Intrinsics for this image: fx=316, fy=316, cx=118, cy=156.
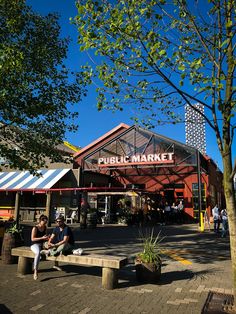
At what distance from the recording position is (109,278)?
6656 millimetres

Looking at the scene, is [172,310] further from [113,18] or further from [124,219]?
[124,219]

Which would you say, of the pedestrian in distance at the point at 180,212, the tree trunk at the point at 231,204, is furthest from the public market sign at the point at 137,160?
the tree trunk at the point at 231,204

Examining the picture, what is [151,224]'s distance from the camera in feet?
81.7

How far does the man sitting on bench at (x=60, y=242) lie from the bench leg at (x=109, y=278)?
4.03 ft

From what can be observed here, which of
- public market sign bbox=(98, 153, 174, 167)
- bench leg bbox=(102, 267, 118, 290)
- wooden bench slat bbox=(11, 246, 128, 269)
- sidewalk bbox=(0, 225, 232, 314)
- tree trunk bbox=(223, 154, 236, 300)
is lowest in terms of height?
sidewalk bbox=(0, 225, 232, 314)

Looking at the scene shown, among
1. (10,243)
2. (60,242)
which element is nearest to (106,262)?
(60,242)

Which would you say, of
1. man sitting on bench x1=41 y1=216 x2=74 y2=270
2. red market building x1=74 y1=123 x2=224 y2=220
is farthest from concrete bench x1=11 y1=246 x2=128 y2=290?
red market building x1=74 y1=123 x2=224 y2=220

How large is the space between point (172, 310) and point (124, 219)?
1881 centimetres

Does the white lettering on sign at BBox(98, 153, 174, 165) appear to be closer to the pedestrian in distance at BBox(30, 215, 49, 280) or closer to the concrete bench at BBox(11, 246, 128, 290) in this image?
the pedestrian in distance at BBox(30, 215, 49, 280)

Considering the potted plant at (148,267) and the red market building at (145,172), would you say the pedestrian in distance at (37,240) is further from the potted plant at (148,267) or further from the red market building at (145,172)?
the red market building at (145,172)

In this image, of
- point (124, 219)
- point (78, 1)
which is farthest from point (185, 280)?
point (124, 219)

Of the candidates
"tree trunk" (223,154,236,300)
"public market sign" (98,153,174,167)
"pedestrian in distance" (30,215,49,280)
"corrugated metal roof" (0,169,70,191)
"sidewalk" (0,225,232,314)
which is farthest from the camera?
"public market sign" (98,153,174,167)

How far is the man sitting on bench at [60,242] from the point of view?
746 centimetres

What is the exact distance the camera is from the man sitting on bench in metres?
7.46
